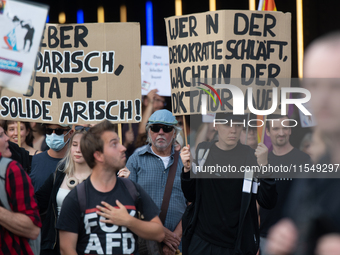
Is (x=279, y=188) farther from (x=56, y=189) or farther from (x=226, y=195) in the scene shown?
(x=56, y=189)

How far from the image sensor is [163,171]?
14.2ft

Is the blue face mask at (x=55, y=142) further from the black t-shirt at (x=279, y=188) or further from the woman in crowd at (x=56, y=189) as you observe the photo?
the black t-shirt at (x=279, y=188)

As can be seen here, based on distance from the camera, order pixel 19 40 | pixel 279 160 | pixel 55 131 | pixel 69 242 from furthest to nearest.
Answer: pixel 55 131 → pixel 279 160 → pixel 19 40 → pixel 69 242

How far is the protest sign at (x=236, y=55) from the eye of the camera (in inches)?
160

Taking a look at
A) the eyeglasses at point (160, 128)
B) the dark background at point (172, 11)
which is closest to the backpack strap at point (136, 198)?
the eyeglasses at point (160, 128)

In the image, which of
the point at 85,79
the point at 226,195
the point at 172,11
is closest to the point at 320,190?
the point at 226,195

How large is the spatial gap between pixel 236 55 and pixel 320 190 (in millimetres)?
2955

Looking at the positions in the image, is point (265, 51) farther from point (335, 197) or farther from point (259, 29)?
point (335, 197)

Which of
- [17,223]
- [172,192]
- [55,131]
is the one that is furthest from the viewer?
[55,131]

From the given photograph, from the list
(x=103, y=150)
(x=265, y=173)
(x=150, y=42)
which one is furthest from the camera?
(x=150, y=42)

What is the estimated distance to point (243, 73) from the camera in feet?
13.4

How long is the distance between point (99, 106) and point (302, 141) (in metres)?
2.18

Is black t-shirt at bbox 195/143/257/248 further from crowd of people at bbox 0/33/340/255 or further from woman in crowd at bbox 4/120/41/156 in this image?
woman in crowd at bbox 4/120/41/156

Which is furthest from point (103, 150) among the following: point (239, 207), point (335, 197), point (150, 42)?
point (150, 42)
